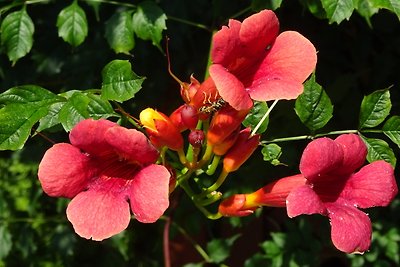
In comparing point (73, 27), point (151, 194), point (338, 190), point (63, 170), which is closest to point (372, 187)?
point (338, 190)

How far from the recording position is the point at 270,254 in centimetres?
377

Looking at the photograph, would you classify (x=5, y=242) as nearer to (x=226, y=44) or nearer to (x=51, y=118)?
(x=51, y=118)

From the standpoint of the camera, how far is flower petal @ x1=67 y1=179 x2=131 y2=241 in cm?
215

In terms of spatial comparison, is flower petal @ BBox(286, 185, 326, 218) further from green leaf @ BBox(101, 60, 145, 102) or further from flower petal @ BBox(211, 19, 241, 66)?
green leaf @ BBox(101, 60, 145, 102)

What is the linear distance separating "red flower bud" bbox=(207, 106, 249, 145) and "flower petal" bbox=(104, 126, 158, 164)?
238mm

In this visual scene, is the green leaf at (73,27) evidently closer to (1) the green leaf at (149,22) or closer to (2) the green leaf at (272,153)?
(1) the green leaf at (149,22)

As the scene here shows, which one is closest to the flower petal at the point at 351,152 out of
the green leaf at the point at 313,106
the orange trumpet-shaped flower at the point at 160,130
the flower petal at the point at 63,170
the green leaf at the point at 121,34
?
the green leaf at the point at 313,106

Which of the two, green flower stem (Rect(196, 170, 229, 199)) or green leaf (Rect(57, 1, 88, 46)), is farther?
green leaf (Rect(57, 1, 88, 46))

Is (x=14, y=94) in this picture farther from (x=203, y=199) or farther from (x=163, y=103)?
(x=163, y=103)

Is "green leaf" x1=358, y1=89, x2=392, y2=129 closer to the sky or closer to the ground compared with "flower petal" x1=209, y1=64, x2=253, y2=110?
closer to the ground

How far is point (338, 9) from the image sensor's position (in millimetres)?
2713

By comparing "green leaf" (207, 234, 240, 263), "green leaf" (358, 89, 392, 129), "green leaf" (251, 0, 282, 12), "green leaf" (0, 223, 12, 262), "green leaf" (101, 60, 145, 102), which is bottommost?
"green leaf" (0, 223, 12, 262)

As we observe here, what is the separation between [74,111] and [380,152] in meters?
1.05

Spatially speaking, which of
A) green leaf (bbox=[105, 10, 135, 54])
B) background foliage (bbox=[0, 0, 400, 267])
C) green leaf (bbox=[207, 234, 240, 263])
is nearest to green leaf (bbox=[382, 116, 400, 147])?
background foliage (bbox=[0, 0, 400, 267])
